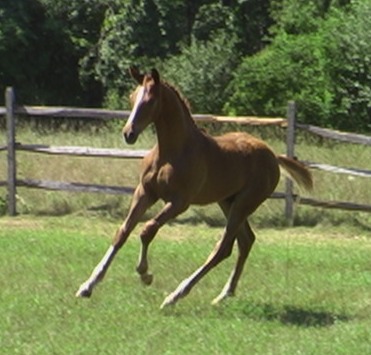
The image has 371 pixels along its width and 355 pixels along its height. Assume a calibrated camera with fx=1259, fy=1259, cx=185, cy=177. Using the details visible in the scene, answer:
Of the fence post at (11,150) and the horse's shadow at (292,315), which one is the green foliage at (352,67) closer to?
the fence post at (11,150)

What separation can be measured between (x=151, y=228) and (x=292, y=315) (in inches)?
52.5

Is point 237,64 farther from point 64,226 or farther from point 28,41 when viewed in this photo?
point 64,226

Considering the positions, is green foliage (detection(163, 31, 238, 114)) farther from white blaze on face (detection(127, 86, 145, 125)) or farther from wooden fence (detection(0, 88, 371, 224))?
white blaze on face (detection(127, 86, 145, 125))

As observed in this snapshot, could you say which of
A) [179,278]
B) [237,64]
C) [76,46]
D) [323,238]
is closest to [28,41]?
[76,46]

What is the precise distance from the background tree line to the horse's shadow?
13.7 meters

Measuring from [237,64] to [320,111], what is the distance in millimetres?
3799

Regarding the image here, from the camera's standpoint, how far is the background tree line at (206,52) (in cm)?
2428

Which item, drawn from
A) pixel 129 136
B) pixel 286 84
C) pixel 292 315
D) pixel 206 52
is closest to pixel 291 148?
pixel 292 315

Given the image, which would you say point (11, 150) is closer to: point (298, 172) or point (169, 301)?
point (298, 172)

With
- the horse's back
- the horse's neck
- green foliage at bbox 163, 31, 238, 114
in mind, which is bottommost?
green foliage at bbox 163, 31, 238, 114

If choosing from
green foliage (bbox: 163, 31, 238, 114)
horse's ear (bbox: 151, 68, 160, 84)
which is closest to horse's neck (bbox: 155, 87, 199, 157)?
horse's ear (bbox: 151, 68, 160, 84)

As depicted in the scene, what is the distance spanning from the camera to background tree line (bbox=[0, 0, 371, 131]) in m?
24.3

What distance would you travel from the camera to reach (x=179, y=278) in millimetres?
11812

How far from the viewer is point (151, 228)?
1010 cm
